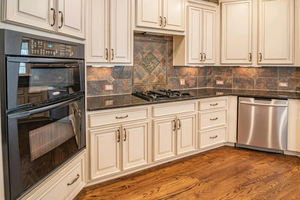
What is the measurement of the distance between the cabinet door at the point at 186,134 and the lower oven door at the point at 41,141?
54.1 inches

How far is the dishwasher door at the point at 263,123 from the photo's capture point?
3314 millimetres

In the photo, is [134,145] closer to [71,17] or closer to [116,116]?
[116,116]

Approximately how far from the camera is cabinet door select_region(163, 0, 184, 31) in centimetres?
317

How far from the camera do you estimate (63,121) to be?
193cm

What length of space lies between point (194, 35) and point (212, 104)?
109 centimetres

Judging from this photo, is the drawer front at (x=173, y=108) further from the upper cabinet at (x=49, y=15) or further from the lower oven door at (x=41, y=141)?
the upper cabinet at (x=49, y=15)

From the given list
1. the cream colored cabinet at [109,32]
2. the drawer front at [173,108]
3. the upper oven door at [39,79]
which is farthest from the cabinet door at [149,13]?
the upper oven door at [39,79]

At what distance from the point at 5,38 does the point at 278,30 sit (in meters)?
3.56

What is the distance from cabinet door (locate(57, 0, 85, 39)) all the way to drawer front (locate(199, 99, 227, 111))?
6.23ft

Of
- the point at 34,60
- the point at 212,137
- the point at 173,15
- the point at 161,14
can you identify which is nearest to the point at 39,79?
the point at 34,60

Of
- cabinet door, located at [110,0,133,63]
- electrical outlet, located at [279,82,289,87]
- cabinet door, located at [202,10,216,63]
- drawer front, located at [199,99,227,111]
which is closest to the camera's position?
cabinet door, located at [110,0,133,63]

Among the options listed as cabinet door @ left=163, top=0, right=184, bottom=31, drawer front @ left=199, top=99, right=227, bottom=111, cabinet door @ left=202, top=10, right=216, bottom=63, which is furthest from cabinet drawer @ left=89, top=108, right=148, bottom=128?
cabinet door @ left=202, top=10, right=216, bottom=63

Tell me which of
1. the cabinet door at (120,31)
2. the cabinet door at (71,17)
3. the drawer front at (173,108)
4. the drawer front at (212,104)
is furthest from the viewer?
the drawer front at (212,104)

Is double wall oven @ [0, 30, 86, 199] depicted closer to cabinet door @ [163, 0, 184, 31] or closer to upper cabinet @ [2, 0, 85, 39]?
upper cabinet @ [2, 0, 85, 39]
